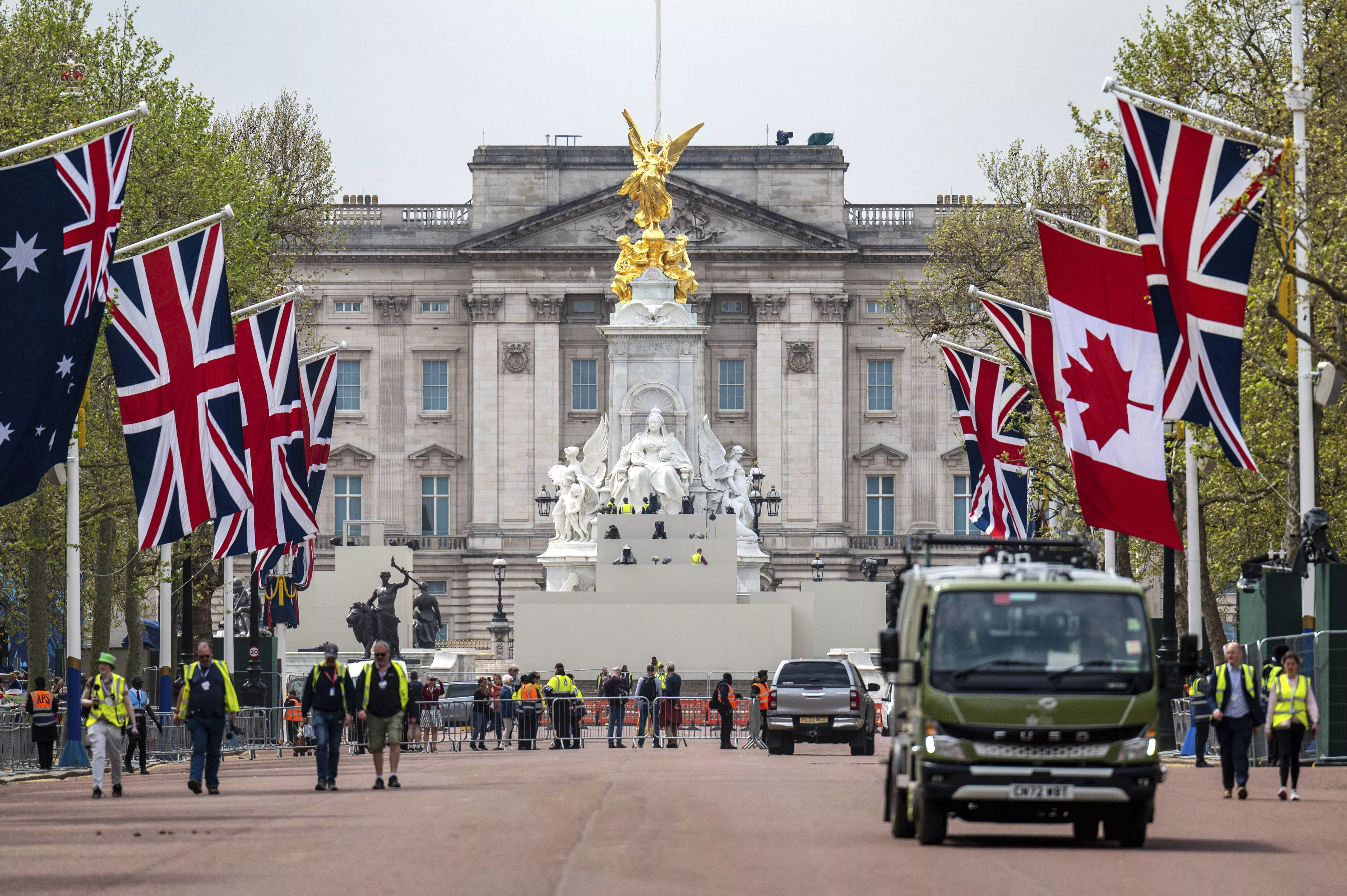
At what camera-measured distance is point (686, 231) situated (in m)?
100

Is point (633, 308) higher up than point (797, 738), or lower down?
higher up

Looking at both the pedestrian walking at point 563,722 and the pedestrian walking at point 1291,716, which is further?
the pedestrian walking at point 563,722

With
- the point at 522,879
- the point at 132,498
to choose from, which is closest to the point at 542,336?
the point at 132,498

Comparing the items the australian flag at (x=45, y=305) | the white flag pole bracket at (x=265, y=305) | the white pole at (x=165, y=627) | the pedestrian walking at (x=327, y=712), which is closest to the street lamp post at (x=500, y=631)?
the white pole at (x=165, y=627)

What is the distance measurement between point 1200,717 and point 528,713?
1373cm

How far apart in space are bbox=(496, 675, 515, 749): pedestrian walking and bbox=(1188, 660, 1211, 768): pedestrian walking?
12.6 m

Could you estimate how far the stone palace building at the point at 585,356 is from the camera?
99875 millimetres

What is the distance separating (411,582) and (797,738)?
50518 millimetres

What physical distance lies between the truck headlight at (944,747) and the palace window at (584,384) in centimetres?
8381

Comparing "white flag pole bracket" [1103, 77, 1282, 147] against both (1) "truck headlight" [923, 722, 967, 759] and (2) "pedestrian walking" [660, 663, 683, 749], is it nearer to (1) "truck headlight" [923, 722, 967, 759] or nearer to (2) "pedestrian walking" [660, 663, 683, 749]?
(1) "truck headlight" [923, 722, 967, 759]

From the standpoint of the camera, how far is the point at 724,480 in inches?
2800

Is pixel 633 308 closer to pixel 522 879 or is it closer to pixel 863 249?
pixel 863 249

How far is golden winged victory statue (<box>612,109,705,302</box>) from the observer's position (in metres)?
71.1

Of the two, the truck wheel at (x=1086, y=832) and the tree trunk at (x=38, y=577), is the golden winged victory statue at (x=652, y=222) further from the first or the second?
the truck wheel at (x=1086, y=832)
